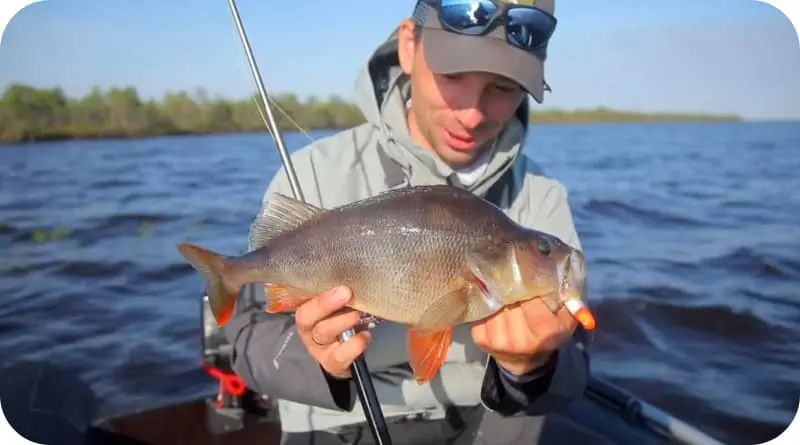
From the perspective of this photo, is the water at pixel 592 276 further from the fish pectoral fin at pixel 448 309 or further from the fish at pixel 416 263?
the fish pectoral fin at pixel 448 309

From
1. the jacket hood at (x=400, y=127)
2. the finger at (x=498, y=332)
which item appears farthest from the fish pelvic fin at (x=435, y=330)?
the jacket hood at (x=400, y=127)

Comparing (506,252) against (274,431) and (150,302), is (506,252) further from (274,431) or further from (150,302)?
(150,302)

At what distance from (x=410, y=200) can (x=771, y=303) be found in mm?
7266

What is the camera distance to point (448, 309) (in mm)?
1831

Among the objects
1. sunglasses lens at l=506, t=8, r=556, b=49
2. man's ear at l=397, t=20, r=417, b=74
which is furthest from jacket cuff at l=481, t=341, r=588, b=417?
man's ear at l=397, t=20, r=417, b=74

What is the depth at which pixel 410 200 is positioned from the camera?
6.37 feet

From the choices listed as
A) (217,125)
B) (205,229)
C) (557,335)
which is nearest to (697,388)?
(557,335)

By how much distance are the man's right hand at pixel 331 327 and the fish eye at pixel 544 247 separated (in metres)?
0.54

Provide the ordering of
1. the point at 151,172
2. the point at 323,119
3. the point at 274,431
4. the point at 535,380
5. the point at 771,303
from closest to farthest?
the point at 535,380, the point at 274,431, the point at 771,303, the point at 323,119, the point at 151,172

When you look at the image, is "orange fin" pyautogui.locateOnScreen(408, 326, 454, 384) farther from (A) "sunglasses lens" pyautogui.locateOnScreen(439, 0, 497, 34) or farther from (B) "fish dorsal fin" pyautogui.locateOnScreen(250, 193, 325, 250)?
(A) "sunglasses lens" pyautogui.locateOnScreen(439, 0, 497, 34)

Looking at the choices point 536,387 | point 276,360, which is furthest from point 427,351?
point 276,360

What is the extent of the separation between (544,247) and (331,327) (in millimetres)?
669

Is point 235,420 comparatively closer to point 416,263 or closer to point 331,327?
point 331,327

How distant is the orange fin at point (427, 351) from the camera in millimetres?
1919
